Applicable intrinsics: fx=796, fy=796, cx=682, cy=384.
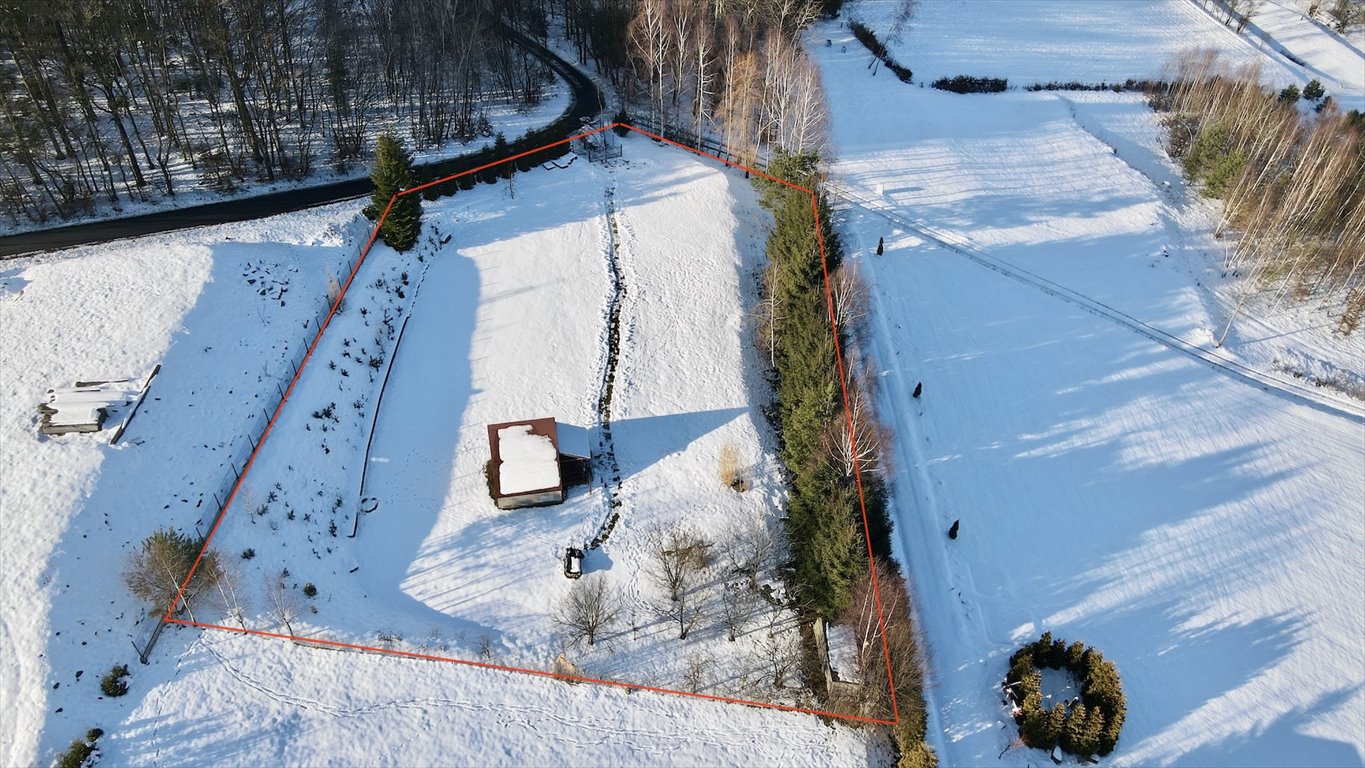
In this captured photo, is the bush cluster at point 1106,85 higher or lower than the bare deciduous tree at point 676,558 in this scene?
higher

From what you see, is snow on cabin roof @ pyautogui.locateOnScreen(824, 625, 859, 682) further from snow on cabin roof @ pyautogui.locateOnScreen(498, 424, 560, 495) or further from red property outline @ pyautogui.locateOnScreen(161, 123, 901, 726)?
snow on cabin roof @ pyautogui.locateOnScreen(498, 424, 560, 495)

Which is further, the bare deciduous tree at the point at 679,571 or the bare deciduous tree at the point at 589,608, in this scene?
the bare deciduous tree at the point at 679,571

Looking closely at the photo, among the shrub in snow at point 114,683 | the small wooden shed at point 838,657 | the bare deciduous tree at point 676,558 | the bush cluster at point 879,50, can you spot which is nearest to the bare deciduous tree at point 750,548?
the bare deciduous tree at point 676,558

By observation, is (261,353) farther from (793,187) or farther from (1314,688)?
(1314,688)

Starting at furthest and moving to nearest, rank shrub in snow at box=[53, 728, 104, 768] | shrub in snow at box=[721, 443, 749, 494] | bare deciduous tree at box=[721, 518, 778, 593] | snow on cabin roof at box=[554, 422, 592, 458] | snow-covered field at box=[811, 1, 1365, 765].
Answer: shrub in snow at box=[721, 443, 749, 494]
snow on cabin roof at box=[554, 422, 592, 458]
bare deciduous tree at box=[721, 518, 778, 593]
snow-covered field at box=[811, 1, 1365, 765]
shrub in snow at box=[53, 728, 104, 768]

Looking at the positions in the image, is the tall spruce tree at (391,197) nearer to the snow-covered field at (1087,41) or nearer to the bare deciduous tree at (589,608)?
the bare deciduous tree at (589,608)

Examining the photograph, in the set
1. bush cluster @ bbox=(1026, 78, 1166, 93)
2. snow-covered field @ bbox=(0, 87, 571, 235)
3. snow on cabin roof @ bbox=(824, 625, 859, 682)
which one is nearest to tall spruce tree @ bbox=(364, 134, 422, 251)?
snow-covered field @ bbox=(0, 87, 571, 235)

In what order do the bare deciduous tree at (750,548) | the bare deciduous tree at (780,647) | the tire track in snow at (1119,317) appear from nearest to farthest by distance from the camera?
the bare deciduous tree at (780,647), the bare deciduous tree at (750,548), the tire track in snow at (1119,317)

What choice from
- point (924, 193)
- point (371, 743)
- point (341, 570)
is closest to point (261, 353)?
point (341, 570)
